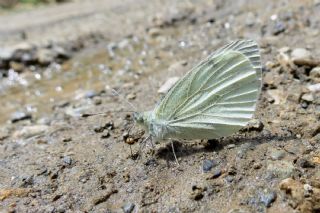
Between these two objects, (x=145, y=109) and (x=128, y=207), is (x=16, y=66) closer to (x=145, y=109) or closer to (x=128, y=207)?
(x=145, y=109)

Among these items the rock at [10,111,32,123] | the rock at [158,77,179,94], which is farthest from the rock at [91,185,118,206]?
the rock at [10,111,32,123]

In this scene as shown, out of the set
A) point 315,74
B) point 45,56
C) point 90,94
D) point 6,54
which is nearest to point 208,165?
point 315,74

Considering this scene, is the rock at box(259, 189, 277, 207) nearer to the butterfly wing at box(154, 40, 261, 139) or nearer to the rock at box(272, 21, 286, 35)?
the butterfly wing at box(154, 40, 261, 139)

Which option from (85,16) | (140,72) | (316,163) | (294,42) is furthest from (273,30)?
(85,16)

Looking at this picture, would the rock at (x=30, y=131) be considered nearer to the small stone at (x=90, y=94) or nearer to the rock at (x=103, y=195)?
the small stone at (x=90, y=94)

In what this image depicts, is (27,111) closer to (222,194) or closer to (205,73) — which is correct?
(205,73)

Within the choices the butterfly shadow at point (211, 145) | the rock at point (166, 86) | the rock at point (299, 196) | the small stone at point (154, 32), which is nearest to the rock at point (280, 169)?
the rock at point (299, 196)

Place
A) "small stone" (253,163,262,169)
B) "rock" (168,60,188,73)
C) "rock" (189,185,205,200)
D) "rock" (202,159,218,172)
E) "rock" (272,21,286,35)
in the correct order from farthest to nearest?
"rock" (272,21,286,35) → "rock" (168,60,188,73) → "rock" (202,159,218,172) → "small stone" (253,163,262,169) → "rock" (189,185,205,200)
